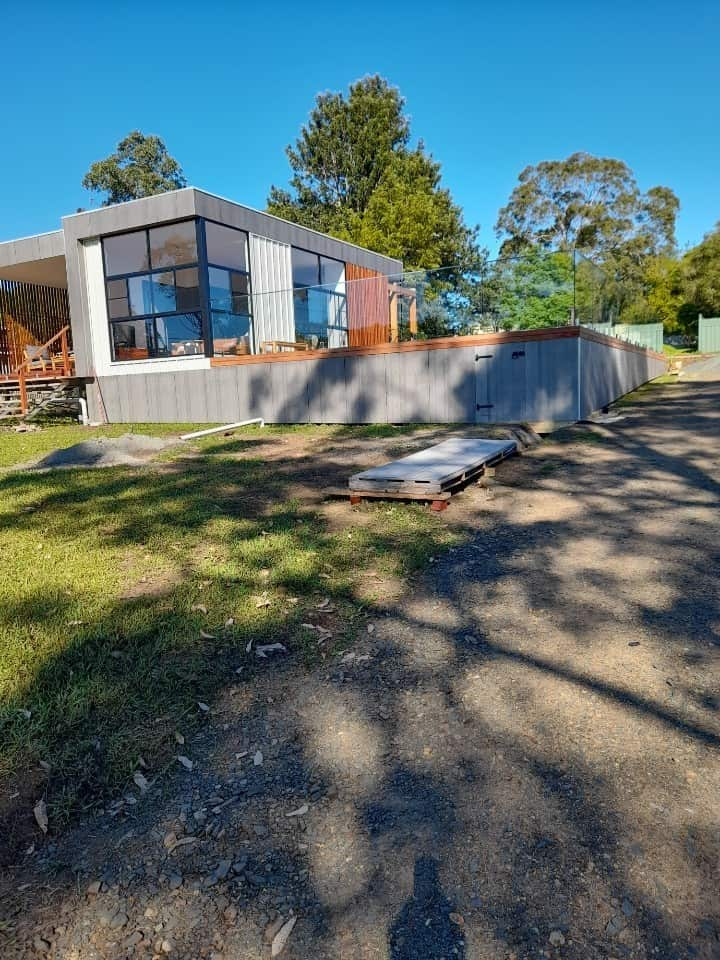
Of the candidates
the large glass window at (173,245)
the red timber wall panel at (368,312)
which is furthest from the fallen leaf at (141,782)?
the large glass window at (173,245)

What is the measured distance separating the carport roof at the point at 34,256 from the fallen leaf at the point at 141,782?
17.2 metres

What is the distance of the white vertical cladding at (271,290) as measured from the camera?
47.0 ft

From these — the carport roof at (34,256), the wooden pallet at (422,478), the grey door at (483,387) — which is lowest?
the wooden pallet at (422,478)

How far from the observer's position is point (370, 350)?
39.4 ft

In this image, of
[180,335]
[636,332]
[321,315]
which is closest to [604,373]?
[321,315]

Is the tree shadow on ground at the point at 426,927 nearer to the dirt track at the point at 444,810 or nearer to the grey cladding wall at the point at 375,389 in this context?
the dirt track at the point at 444,810

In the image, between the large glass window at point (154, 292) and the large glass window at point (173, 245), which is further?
the large glass window at point (154, 292)

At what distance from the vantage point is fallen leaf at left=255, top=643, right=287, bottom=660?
295 cm

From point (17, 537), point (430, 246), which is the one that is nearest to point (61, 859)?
point (17, 537)

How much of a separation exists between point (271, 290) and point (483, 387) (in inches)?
286

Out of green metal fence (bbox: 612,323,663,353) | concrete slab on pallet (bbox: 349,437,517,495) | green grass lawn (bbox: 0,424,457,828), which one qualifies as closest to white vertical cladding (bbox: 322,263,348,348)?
green metal fence (bbox: 612,323,663,353)

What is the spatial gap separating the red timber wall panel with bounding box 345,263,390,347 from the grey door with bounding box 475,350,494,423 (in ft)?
7.37

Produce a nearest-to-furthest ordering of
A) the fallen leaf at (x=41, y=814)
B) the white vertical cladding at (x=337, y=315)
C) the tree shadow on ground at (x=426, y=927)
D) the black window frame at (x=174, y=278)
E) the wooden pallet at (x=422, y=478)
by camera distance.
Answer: the tree shadow on ground at (x=426, y=927), the fallen leaf at (x=41, y=814), the wooden pallet at (x=422, y=478), the white vertical cladding at (x=337, y=315), the black window frame at (x=174, y=278)

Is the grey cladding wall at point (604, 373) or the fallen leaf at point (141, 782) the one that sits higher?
the grey cladding wall at point (604, 373)
